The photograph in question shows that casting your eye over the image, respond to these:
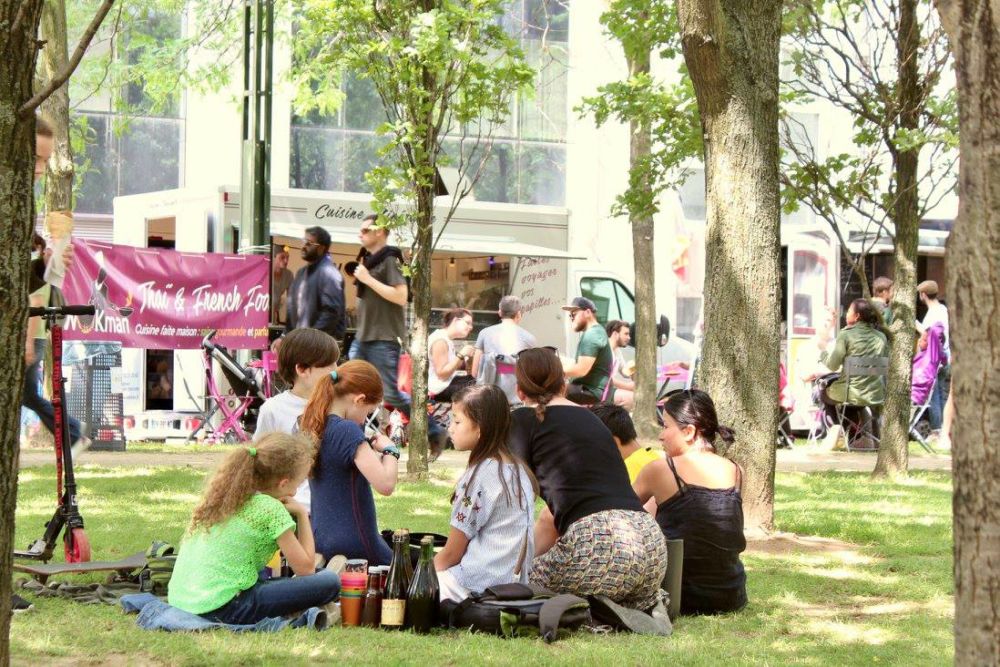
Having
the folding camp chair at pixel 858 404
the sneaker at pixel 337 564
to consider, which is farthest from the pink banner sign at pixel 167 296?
the sneaker at pixel 337 564

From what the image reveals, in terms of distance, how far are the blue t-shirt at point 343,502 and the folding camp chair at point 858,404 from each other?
979cm

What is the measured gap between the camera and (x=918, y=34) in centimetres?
1311

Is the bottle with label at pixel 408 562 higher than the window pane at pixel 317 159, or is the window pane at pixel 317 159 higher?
the window pane at pixel 317 159

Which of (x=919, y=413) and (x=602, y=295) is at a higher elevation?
(x=602, y=295)

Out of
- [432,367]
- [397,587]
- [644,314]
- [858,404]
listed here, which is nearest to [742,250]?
[397,587]

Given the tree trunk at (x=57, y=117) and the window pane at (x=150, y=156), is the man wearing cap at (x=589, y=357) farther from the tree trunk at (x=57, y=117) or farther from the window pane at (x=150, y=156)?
the window pane at (x=150, y=156)

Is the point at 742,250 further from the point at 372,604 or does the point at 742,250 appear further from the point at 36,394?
the point at 36,394

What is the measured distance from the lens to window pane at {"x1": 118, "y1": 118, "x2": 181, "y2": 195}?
2723 centimetres

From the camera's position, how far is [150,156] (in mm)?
27406

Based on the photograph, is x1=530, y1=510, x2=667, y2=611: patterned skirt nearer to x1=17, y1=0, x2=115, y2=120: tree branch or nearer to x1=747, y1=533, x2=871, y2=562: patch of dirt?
x1=747, y1=533, x2=871, y2=562: patch of dirt

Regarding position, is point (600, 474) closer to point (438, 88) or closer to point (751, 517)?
point (751, 517)

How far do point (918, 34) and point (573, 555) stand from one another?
853 cm

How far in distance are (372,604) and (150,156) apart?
22.6 m

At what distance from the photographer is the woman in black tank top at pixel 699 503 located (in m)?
6.82
